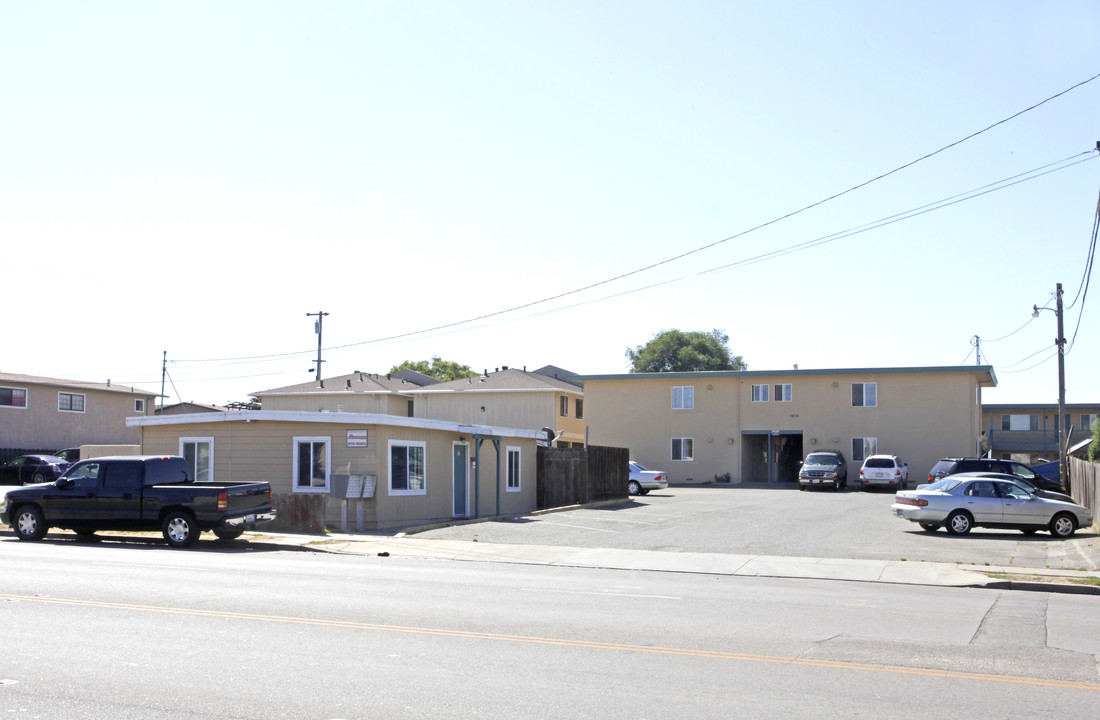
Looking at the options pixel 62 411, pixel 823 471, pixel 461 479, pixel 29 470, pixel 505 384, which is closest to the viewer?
pixel 461 479

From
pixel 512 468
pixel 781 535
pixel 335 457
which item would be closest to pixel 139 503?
pixel 335 457

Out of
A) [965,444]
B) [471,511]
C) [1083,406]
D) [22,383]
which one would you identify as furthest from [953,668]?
[1083,406]

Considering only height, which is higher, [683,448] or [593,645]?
[683,448]

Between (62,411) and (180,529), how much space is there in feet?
121

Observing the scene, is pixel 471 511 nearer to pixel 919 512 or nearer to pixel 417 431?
pixel 417 431

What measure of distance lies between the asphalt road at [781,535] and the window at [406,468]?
70.7 inches

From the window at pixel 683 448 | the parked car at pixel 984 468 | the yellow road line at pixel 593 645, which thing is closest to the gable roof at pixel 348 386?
the window at pixel 683 448

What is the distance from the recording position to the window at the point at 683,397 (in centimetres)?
5181

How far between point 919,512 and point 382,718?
1979 centimetres

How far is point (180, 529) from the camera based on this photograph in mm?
20469

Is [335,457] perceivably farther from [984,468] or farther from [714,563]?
[984,468]

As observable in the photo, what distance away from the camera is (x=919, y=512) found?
23703 mm

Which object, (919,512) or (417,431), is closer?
(919,512)

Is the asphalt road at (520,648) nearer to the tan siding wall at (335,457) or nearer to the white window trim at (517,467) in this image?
the tan siding wall at (335,457)
